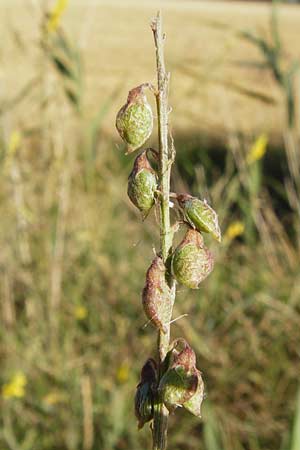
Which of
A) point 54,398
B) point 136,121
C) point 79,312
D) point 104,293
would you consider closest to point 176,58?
point 104,293

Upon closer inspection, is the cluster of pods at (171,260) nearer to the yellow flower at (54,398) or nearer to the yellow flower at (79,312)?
the yellow flower at (54,398)

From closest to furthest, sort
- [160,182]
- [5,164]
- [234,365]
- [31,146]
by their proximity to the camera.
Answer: [160,182] → [5,164] → [234,365] → [31,146]

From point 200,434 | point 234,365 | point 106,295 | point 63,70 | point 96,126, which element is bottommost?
point 200,434

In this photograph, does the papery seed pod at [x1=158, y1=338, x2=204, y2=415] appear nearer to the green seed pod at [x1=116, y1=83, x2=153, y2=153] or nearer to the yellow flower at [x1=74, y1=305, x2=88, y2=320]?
the green seed pod at [x1=116, y1=83, x2=153, y2=153]

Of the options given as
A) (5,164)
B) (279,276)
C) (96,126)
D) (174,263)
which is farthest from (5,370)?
(174,263)

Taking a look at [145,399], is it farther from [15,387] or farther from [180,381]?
[15,387]

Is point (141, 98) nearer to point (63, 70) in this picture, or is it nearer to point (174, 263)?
point (174, 263)

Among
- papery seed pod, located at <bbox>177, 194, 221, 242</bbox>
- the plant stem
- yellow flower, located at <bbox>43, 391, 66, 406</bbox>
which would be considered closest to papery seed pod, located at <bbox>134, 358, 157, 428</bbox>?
the plant stem
